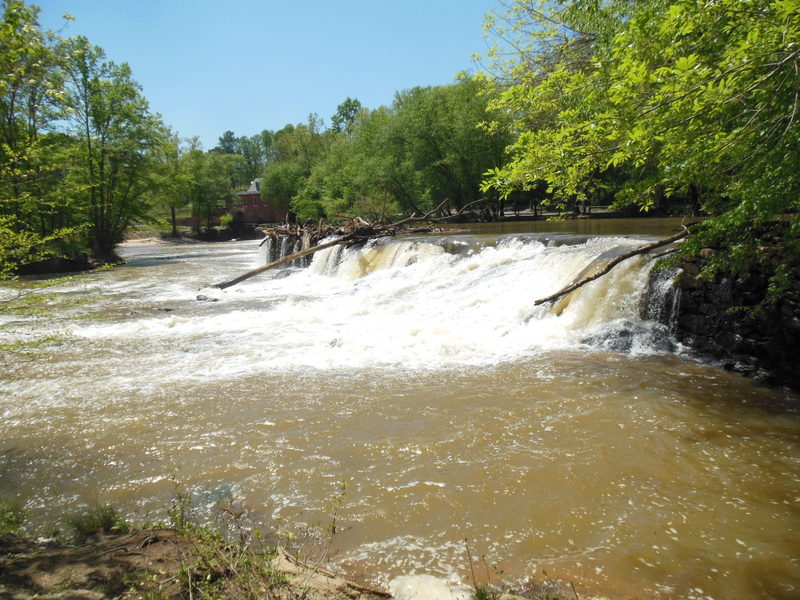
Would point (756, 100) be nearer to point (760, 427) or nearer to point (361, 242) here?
point (760, 427)

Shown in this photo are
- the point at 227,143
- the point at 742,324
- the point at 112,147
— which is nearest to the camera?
the point at 742,324

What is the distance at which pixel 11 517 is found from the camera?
132 inches

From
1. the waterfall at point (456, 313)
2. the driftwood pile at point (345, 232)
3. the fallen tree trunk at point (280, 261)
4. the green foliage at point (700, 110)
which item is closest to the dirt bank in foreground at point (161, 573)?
the green foliage at point (700, 110)

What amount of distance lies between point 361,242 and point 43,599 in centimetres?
1609

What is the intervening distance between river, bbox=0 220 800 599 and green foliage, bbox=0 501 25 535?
146 millimetres

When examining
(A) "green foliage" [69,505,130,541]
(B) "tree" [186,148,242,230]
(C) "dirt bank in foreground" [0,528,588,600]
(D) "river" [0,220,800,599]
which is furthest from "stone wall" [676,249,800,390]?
(B) "tree" [186,148,242,230]

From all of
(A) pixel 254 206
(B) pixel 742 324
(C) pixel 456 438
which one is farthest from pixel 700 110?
(A) pixel 254 206

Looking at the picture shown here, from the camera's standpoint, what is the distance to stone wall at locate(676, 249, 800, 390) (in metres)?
5.70

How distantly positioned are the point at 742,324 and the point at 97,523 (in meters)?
7.78

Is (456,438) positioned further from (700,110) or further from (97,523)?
(700,110)

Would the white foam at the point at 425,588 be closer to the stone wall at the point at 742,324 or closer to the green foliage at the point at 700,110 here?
the green foliage at the point at 700,110

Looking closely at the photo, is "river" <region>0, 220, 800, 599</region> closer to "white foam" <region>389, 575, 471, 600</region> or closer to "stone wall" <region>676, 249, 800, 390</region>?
"white foam" <region>389, 575, 471, 600</region>

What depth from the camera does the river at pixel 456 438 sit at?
122 inches

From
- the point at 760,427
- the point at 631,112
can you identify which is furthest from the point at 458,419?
the point at 631,112
